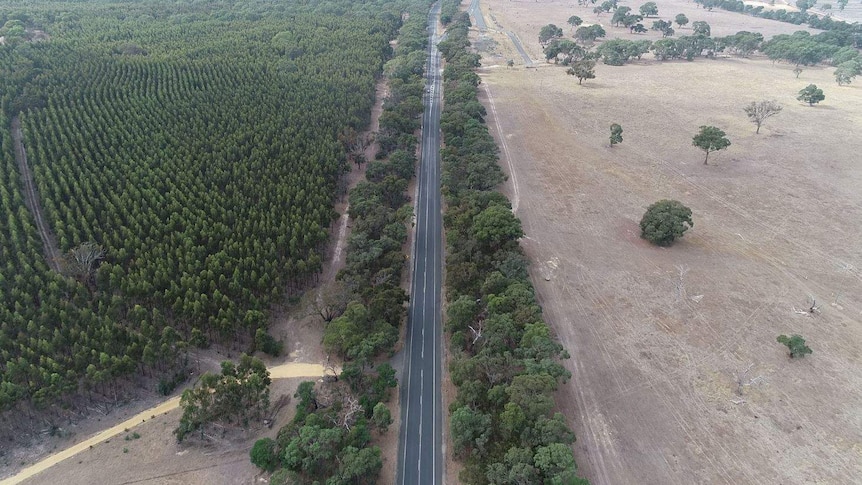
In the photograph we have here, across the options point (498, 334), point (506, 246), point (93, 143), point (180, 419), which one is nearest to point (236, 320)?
point (180, 419)

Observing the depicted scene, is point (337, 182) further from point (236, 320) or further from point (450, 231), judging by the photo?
Answer: point (236, 320)

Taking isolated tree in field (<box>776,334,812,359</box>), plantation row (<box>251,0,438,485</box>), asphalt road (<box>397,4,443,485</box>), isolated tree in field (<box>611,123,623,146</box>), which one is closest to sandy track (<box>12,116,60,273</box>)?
plantation row (<box>251,0,438,485</box>)

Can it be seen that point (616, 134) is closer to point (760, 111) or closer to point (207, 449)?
point (760, 111)

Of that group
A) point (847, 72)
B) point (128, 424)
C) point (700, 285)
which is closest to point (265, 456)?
point (128, 424)

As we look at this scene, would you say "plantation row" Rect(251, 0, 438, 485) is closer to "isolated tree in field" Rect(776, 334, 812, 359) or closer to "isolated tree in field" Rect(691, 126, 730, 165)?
"isolated tree in field" Rect(776, 334, 812, 359)

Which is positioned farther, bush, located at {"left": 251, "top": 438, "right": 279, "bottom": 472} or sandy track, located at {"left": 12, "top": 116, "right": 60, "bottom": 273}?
sandy track, located at {"left": 12, "top": 116, "right": 60, "bottom": 273}

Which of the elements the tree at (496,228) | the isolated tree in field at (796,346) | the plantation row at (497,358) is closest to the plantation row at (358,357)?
the plantation row at (497,358)

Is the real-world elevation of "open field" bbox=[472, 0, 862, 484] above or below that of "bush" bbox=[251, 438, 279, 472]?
below
